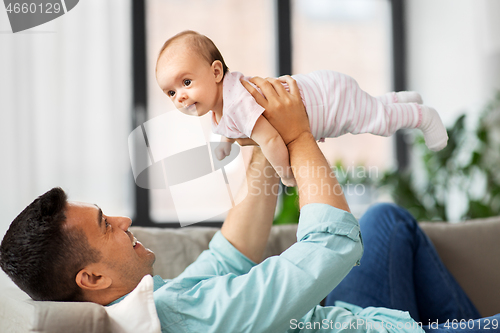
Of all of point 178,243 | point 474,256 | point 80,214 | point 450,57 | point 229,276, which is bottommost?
point 474,256

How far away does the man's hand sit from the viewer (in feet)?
2.33

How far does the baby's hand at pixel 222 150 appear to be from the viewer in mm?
698

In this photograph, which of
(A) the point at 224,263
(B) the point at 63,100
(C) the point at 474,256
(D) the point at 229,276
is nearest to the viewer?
(D) the point at 229,276

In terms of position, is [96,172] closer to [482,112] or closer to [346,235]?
[346,235]

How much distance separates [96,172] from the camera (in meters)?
1.88

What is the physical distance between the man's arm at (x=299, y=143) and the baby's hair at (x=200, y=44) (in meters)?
0.07

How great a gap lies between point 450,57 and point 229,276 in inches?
104

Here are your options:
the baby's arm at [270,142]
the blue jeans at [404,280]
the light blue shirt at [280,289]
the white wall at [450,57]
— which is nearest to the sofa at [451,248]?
the blue jeans at [404,280]

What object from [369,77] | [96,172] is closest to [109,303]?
[96,172]

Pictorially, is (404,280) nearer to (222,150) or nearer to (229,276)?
(229,276)

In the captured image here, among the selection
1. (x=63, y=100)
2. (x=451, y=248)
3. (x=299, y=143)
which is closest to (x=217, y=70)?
(x=299, y=143)

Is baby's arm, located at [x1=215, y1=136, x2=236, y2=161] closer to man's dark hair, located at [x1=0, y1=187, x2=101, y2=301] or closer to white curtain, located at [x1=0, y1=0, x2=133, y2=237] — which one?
man's dark hair, located at [x1=0, y1=187, x2=101, y2=301]

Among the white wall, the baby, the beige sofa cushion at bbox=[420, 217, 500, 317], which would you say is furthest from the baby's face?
the white wall

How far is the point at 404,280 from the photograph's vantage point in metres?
1.16
